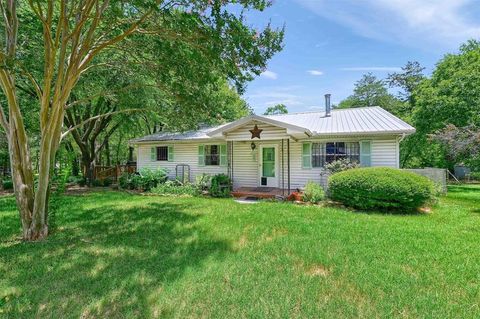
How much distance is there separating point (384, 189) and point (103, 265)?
747 cm

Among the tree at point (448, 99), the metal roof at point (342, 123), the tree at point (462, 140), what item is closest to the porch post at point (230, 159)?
the metal roof at point (342, 123)

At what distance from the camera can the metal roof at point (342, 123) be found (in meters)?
10.4

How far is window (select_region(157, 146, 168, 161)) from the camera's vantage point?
53.0 feet

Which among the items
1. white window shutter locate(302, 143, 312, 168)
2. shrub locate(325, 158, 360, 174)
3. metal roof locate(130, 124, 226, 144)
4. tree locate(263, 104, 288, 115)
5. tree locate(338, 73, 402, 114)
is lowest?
shrub locate(325, 158, 360, 174)

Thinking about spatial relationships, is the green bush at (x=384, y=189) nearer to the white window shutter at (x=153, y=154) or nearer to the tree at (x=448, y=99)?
the tree at (x=448, y=99)

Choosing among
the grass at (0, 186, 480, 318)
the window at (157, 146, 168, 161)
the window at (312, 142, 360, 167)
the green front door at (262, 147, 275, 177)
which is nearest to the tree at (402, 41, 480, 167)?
the window at (312, 142, 360, 167)

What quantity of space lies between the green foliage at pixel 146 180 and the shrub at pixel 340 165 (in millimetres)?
8332

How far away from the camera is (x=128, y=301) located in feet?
11.1

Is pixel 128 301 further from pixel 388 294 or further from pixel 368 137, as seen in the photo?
pixel 368 137

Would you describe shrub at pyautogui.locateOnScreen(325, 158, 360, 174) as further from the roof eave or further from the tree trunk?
the tree trunk

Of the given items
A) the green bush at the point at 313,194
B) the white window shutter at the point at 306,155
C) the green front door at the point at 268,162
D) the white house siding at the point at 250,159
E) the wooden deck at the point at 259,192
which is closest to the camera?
the green bush at the point at 313,194

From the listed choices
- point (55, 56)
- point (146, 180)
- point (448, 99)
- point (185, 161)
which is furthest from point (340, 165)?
point (448, 99)

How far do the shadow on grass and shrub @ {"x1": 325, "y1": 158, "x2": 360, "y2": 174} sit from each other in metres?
6.10

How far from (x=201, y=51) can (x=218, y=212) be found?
438cm
